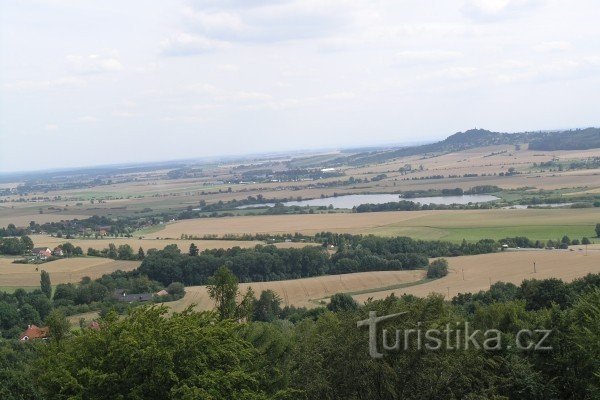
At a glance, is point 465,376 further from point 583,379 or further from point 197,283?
point 197,283

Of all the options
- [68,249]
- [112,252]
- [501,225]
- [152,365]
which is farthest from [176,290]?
[152,365]

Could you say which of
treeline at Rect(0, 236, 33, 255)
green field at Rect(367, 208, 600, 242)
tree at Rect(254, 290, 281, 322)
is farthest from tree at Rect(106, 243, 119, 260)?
tree at Rect(254, 290, 281, 322)

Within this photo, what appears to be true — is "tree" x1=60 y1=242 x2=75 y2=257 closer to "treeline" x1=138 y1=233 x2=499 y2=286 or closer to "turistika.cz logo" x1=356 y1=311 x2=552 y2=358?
"treeline" x1=138 y1=233 x2=499 y2=286

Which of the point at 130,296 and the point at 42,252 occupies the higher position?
the point at 42,252

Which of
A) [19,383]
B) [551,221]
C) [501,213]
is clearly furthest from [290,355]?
[501,213]

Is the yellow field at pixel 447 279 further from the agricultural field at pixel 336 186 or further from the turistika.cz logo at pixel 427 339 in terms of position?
the agricultural field at pixel 336 186

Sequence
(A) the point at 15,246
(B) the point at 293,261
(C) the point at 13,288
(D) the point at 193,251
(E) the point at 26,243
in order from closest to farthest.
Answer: (C) the point at 13,288 → (B) the point at 293,261 → (D) the point at 193,251 → (A) the point at 15,246 → (E) the point at 26,243

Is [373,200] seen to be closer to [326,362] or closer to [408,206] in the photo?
[408,206]

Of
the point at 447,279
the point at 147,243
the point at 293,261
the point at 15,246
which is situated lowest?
the point at 447,279
